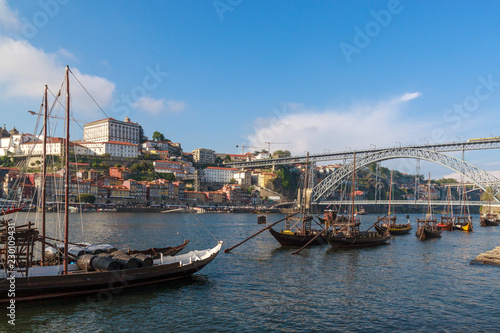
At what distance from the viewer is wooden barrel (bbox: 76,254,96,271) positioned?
13633 mm

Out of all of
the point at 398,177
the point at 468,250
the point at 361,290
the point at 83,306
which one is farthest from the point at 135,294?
the point at 398,177

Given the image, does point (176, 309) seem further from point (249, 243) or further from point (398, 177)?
point (398, 177)

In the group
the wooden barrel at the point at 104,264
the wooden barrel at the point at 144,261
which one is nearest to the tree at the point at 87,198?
the wooden barrel at the point at 144,261

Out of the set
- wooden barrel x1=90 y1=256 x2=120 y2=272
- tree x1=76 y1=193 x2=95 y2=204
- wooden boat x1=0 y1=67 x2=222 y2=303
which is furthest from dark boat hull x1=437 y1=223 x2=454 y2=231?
tree x1=76 y1=193 x2=95 y2=204

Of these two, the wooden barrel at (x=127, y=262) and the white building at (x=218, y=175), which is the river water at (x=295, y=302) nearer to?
the wooden barrel at (x=127, y=262)

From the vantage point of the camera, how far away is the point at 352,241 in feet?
89.4

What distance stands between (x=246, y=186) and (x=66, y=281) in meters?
103

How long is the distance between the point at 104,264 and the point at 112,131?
10848cm

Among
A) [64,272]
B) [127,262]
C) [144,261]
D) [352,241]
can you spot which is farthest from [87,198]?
[64,272]

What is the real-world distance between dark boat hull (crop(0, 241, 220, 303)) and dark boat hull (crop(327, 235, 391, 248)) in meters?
14.6

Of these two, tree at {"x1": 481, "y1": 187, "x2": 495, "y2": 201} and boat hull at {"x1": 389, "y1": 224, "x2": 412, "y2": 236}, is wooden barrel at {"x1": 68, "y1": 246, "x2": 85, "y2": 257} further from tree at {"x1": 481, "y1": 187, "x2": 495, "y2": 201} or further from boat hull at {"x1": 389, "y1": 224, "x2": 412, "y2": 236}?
tree at {"x1": 481, "y1": 187, "x2": 495, "y2": 201}

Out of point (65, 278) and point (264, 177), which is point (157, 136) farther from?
point (65, 278)

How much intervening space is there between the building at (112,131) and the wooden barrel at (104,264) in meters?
106

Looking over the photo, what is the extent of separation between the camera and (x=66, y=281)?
40.8 feet
